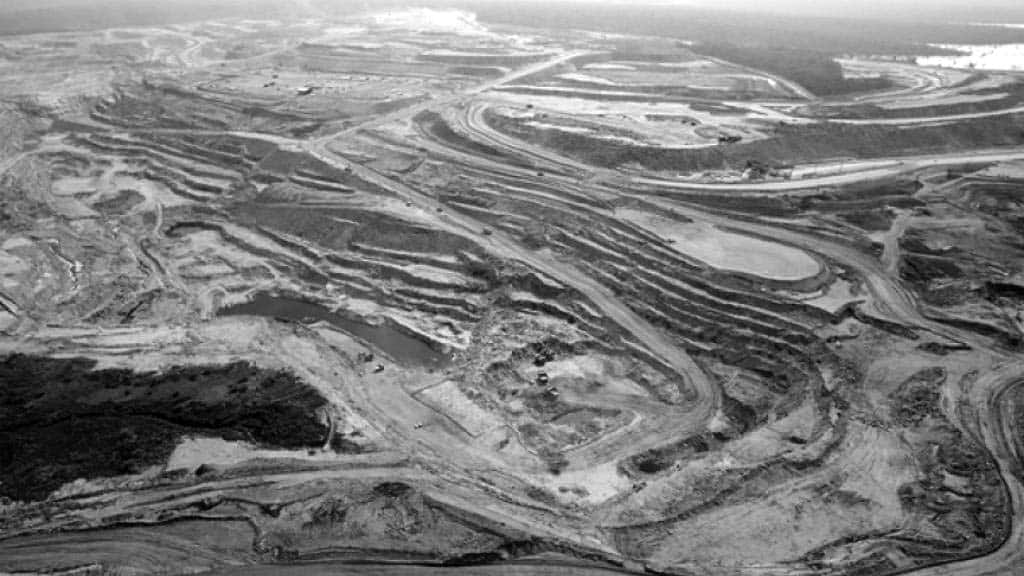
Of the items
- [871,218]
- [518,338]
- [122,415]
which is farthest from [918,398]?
[122,415]

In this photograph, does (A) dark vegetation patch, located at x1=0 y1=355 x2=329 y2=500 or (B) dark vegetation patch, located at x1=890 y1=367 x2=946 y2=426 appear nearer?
(A) dark vegetation patch, located at x1=0 y1=355 x2=329 y2=500

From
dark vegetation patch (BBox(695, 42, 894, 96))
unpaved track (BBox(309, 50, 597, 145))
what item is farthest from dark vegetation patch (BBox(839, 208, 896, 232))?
unpaved track (BBox(309, 50, 597, 145))

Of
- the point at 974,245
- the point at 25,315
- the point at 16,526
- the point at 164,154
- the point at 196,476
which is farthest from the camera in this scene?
the point at 164,154

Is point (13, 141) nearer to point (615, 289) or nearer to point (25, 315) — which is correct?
point (25, 315)

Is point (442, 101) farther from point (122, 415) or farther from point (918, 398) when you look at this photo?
point (918, 398)

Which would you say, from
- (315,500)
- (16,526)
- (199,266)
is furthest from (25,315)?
(315,500)

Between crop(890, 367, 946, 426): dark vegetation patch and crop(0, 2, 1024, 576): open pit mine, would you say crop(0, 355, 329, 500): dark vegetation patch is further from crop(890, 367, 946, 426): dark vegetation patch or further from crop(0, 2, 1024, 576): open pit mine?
crop(890, 367, 946, 426): dark vegetation patch

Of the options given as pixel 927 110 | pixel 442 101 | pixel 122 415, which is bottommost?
pixel 122 415
